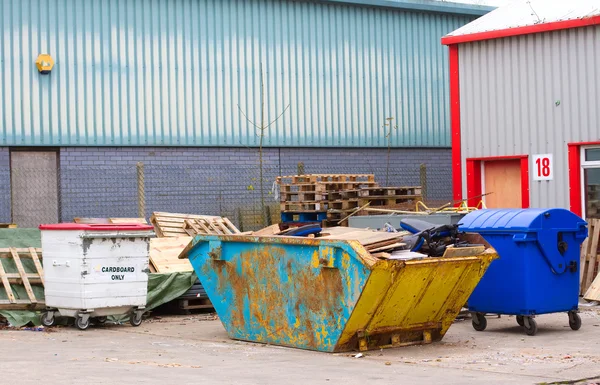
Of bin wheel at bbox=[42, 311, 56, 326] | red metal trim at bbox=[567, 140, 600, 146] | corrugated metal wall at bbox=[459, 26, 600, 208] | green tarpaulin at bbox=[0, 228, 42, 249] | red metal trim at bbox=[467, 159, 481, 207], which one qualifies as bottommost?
bin wheel at bbox=[42, 311, 56, 326]

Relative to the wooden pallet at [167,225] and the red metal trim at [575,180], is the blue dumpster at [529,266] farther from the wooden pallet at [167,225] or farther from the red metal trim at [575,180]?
the wooden pallet at [167,225]

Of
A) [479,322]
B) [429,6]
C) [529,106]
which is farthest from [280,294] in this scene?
[429,6]

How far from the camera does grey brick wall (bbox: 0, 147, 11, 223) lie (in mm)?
21281

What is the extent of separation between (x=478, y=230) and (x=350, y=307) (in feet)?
9.71

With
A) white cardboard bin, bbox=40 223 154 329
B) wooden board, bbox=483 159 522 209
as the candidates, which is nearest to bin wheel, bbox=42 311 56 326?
white cardboard bin, bbox=40 223 154 329

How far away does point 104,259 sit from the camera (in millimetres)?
13195

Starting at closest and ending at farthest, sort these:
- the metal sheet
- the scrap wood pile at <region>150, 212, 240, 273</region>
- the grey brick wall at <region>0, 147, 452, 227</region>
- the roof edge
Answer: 1. the scrap wood pile at <region>150, 212, 240, 273</region>
2. the metal sheet
3. the grey brick wall at <region>0, 147, 452, 227</region>
4. the roof edge

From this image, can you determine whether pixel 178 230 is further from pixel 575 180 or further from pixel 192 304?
pixel 575 180

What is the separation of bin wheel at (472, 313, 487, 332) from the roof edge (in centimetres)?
1407

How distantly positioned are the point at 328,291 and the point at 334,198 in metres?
8.95

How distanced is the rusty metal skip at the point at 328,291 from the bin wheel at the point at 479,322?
4.06ft

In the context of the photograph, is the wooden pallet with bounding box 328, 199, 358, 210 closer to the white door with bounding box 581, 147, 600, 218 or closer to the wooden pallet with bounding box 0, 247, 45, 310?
the white door with bounding box 581, 147, 600, 218

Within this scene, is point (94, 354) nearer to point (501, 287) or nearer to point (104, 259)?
point (104, 259)

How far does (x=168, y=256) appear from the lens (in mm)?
15742
